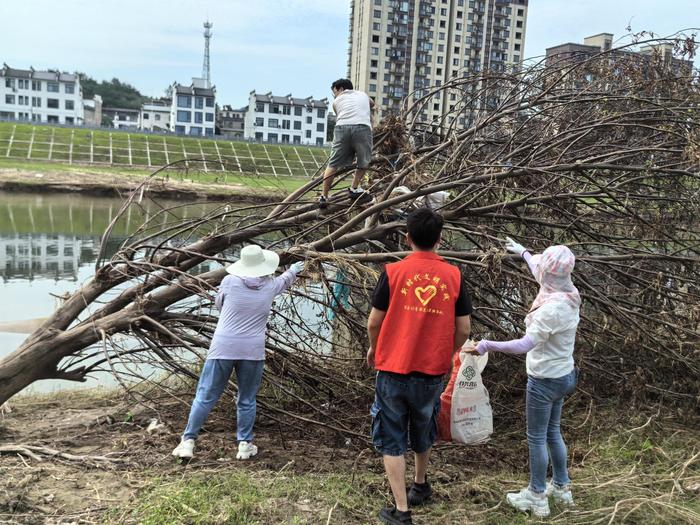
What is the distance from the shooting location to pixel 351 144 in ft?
17.1

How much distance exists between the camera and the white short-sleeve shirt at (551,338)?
3.01 metres

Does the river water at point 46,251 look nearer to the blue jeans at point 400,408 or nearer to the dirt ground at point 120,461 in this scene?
the dirt ground at point 120,461

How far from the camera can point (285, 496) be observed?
3.27 m

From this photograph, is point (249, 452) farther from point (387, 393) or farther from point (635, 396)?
point (635, 396)

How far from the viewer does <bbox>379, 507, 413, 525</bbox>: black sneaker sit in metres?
2.93

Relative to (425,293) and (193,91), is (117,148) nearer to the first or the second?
(193,91)

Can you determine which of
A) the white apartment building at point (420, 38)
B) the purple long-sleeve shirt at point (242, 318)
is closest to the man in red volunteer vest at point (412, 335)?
the purple long-sleeve shirt at point (242, 318)

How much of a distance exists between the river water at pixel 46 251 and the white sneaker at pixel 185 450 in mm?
1772

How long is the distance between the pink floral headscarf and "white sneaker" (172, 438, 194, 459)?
219cm

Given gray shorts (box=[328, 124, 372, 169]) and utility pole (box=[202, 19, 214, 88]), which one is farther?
utility pole (box=[202, 19, 214, 88])

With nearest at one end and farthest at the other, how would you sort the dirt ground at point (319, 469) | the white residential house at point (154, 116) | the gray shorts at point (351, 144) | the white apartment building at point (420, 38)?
1. the dirt ground at point (319, 469)
2. the gray shorts at point (351, 144)
3. the white apartment building at point (420, 38)
4. the white residential house at point (154, 116)

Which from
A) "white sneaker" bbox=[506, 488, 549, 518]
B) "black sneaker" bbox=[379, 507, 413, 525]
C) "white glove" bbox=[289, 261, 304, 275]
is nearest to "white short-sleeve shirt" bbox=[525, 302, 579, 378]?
"white sneaker" bbox=[506, 488, 549, 518]

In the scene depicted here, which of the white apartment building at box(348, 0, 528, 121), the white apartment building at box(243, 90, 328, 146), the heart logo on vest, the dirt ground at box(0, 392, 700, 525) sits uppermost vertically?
the white apartment building at box(348, 0, 528, 121)

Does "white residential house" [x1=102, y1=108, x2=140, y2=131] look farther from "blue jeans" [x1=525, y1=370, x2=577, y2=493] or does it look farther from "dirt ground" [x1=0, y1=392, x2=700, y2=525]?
"blue jeans" [x1=525, y1=370, x2=577, y2=493]
